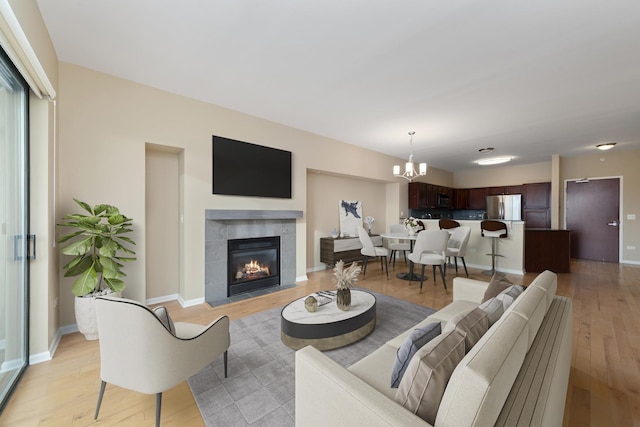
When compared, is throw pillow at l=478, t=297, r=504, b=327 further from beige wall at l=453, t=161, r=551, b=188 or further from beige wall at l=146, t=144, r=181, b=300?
beige wall at l=453, t=161, r=551, b=188

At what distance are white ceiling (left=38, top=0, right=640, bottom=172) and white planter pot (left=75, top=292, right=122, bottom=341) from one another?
7.89ft

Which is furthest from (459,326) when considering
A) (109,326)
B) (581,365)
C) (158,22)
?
(158,22)

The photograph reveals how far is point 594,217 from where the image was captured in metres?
6.29

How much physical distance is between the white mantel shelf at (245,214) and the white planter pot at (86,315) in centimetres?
148

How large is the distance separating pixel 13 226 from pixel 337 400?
8.73ft

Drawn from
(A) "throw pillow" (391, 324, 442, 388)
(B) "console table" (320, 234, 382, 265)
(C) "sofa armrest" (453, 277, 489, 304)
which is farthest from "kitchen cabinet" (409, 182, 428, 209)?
(A) "throw pillow" (391, 324, 442, 388)

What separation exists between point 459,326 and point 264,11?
2404 mm

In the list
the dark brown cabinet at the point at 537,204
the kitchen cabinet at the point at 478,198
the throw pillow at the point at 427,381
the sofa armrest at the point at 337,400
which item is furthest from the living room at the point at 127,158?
the dark brown cabinet at the point at 537,204

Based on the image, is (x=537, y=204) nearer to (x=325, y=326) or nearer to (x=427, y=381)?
(x=325, y=326)

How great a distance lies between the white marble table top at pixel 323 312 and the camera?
2.23 m

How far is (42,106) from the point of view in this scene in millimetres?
2152

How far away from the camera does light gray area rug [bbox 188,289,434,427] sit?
1576 mm

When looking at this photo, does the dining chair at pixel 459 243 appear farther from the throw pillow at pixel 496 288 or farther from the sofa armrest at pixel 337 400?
the sofa armrest at pixel 337 400

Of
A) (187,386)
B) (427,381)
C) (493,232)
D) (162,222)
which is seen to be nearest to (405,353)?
(427,381)
